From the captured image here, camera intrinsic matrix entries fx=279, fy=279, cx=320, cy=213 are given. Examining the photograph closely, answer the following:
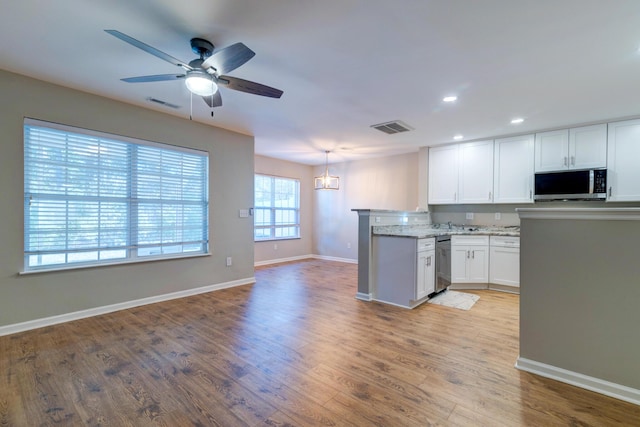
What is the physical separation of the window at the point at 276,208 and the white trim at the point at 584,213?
17.2 ft

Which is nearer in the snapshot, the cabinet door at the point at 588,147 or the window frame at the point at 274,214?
the cabinet door at the point at 588,147

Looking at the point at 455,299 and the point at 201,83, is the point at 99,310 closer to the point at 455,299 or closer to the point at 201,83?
the point at 201,83

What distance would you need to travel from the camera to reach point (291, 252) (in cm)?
727

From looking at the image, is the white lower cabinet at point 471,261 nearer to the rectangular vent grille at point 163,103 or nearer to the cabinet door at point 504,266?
the cabinet door at point 504,266

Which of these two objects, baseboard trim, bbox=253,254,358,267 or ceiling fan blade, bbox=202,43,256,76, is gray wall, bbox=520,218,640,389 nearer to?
ceiling fan blade, bbox=202,43,256,76

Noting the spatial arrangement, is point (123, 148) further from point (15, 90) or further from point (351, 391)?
point (351, 391)

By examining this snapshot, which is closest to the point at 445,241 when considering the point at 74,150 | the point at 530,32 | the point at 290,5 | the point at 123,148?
the point at 530,32

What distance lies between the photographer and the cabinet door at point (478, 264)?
4.51 metres

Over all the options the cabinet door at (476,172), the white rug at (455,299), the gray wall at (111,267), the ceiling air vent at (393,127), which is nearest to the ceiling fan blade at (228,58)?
the gray wall at (111,267)

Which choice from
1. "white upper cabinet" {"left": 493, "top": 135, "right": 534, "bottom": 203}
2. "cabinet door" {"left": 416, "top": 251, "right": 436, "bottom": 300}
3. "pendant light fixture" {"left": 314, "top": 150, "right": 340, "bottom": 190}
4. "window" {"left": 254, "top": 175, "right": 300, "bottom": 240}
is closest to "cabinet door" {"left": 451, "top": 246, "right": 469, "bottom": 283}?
"cabinet door" {"left": 416, "top": 251, "right": 436, "bottom": 300}

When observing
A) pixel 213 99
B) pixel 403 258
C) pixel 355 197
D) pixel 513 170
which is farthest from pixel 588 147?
pixel 213 99

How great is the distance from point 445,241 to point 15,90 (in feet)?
18.0

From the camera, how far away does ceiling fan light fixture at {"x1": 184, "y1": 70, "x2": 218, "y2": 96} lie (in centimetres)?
215

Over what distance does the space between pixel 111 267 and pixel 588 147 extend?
6.71 metres
